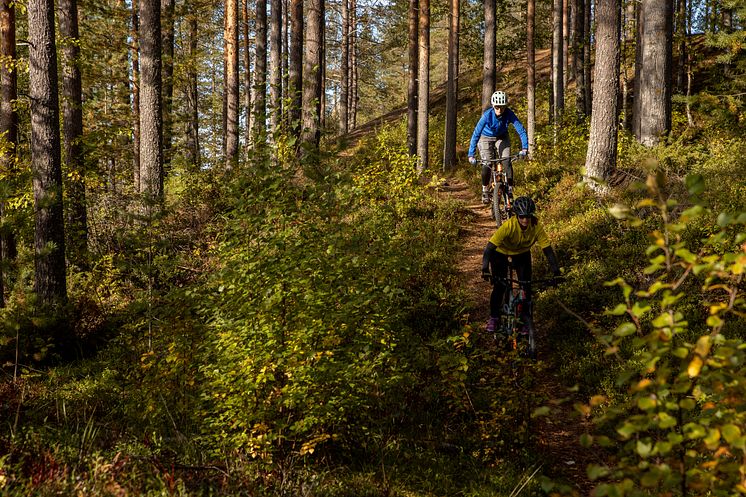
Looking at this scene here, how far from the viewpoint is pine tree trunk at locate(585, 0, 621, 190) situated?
38.8 feet

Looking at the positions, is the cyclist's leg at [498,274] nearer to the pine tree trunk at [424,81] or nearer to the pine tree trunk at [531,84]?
the pine tree trunk at [424,81]

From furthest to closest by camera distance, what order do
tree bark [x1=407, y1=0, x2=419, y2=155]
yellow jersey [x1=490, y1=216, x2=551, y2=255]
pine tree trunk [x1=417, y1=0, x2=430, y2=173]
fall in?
tree bark [x1=407, y1=0, x2=419, y2=155]
pine tree trunk [x1=417, y1=0, x2=430, y2=173]
yellow jersey [x1=490, y1=216, x2=551, y2=255]

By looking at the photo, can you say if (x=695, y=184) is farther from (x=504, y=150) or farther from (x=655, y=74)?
(x=655, y=74)

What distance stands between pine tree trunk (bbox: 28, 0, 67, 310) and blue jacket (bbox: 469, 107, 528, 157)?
300 inches

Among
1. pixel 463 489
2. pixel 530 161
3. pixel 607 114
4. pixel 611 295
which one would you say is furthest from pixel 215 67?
pixel 463 489

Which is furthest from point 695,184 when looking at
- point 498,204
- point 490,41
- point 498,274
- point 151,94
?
point 490,41

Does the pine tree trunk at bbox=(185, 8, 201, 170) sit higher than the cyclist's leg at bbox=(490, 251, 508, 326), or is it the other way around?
the pine tree trunk at bbox=(185, 8, 201, 170)

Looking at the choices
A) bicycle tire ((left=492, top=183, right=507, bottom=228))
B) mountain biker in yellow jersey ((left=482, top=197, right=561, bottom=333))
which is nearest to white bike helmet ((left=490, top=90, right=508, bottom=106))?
bicycle tire ((left=492, top=183, right=507, bottom=228))

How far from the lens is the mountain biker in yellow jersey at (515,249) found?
684 centimetres

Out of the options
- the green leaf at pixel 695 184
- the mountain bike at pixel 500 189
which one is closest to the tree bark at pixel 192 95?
the mountain bike at pixel 500 189

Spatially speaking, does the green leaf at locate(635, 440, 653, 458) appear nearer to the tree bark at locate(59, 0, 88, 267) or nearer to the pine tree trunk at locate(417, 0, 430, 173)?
the tree bark at locate(59, 0, 88, 267)

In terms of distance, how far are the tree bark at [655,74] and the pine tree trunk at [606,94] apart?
939 millimetres

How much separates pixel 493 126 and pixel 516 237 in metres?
4.58

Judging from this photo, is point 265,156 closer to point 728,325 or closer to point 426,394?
point 426,394
